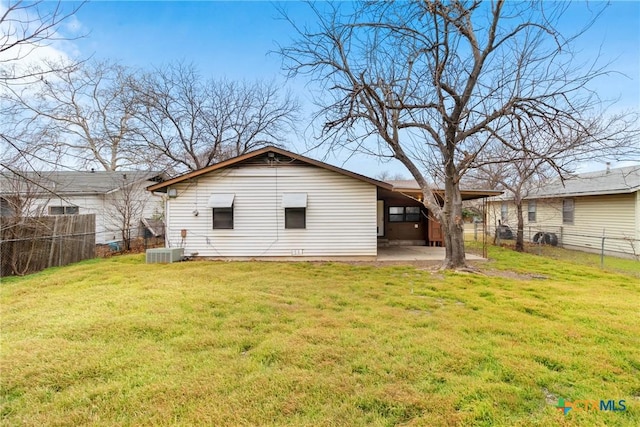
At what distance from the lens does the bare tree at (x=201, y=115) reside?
15219 mm

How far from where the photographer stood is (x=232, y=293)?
539 centimetres

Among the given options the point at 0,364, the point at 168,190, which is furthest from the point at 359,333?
the point at 168,190

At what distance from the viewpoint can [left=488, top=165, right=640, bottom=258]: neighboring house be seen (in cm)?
1105

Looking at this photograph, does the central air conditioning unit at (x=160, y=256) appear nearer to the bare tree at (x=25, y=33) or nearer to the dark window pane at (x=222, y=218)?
the dark window pane at (x=222, y=218)

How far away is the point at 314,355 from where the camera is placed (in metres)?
3.06

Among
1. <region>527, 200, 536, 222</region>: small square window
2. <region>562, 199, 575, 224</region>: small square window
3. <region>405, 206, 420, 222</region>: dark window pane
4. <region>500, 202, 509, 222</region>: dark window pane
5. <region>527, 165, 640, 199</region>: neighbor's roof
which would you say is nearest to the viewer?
<region>527, 165, 640, 199</region>: neighbor's roof

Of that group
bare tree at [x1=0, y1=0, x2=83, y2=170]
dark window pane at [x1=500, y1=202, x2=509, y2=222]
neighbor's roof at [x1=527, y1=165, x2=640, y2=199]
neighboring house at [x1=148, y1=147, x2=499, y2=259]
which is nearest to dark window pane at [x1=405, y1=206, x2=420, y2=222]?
neighboring house at [x1=148, y1=147, x2=499, y2=259]

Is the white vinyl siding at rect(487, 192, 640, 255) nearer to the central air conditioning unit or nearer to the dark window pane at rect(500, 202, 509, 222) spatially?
the dark window pane at rect(500, 202, 509, 222)

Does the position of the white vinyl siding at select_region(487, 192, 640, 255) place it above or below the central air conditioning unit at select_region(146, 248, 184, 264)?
above

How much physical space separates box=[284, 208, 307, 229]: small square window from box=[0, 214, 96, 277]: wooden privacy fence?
5988mm

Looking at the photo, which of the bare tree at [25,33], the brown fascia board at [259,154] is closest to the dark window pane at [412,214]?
the brown fascia board at [259,154]

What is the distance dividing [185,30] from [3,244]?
300 inches

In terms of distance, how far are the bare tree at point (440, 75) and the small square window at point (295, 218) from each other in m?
2.57

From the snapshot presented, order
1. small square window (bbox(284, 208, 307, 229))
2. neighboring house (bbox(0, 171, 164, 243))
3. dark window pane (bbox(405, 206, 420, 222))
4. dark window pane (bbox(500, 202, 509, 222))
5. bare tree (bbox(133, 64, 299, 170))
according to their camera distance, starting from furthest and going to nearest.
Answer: dark window pane (bbox(500, 202, 509, 222)), bare tree (bbox(133, 64, 299, 170)), dark window pane (bbox(405, 206, 420, 222)), neighboring house (bbox(0, 171, 164, 243)), small square window (bbox(284, 208, 307, 229))
